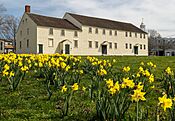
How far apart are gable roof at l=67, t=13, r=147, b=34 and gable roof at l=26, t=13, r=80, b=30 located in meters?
2.76

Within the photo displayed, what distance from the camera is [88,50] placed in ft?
180

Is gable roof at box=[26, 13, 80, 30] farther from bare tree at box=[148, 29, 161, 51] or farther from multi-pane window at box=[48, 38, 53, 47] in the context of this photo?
bare tree at box=[148, 29, 161, 51]

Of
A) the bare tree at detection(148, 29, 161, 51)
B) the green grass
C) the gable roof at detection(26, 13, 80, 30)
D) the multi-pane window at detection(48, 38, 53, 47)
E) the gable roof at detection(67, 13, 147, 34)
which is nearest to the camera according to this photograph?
the green grass

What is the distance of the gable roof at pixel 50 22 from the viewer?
49.0 m

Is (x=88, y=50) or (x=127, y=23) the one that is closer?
(x=88, y=50)

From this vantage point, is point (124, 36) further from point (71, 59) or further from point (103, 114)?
point (103, 114)

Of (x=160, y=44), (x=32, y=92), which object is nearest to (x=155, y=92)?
(x=32, y=92)

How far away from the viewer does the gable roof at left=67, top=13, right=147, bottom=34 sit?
57.0 meters

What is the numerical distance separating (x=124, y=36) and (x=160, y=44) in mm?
50213

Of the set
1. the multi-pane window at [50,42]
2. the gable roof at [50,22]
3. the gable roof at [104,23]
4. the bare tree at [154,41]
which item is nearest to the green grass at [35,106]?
the multi-pane window at [50,42]

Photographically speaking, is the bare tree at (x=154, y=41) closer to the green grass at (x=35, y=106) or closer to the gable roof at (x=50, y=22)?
the gable roof at (x=50, y=22)

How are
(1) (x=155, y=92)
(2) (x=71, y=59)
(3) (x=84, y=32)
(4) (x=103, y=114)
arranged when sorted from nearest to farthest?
(4) (x=103, y=114), (1) (x=155, y=92), (2) (x=71, y=59), (3) (x=84, y=32)

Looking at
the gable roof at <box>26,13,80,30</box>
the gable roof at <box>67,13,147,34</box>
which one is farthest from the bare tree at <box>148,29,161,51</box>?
the gable roof at <box>26,13,80,30</box>

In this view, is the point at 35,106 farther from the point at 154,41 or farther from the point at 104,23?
the point at 154,41
